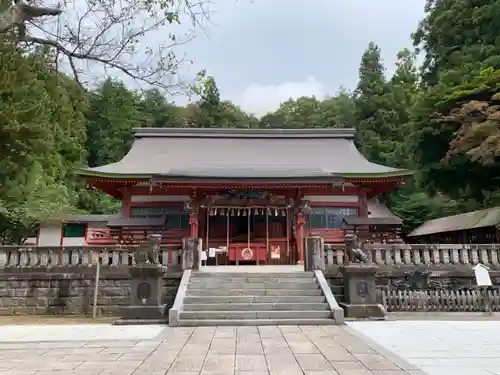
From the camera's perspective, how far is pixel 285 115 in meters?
53.2

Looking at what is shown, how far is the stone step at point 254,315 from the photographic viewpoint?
8.65 m

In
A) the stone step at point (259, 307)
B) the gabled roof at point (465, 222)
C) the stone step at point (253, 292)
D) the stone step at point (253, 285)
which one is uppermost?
the gabled roof at point (465, 222)

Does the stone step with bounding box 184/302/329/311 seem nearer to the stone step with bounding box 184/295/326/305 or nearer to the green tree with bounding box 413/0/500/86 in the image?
the stone step with bounding box 184/295/326/305

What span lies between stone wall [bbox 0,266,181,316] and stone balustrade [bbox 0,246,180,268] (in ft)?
0.64

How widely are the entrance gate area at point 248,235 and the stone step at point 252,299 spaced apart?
194 inches

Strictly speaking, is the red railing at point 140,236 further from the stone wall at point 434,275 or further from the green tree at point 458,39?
the green tree at point 458,39

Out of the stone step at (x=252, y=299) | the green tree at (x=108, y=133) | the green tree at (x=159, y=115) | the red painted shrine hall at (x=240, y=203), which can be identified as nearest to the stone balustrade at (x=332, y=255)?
the stone step at (x=252, y=299)

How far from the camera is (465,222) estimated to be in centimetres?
2048

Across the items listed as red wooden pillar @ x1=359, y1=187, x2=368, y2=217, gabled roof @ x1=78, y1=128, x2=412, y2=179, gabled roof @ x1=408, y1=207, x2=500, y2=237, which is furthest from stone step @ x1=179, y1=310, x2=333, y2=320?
gabled roof @ x1=408, y1=207, x2=500, y2=237

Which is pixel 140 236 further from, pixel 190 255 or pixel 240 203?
pixel 190 255

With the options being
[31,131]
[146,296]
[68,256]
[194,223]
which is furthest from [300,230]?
[31,131]

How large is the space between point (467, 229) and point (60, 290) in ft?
57.8

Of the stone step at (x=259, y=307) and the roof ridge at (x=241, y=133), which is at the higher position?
the roof ridge at (x=241, y=133)

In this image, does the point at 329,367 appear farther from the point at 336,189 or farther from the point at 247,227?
the point at 336,189
